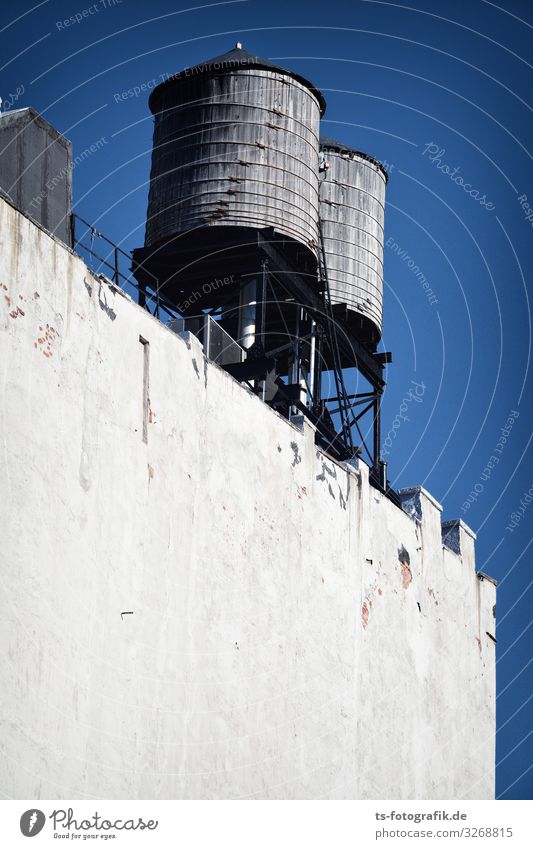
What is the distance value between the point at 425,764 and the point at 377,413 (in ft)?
20.4

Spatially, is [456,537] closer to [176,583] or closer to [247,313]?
[247,313]

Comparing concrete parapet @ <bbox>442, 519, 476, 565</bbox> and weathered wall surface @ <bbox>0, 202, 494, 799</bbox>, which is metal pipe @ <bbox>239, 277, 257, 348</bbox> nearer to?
weathered wall surface @ <bbox>0, 202, 494, 799</bbox>

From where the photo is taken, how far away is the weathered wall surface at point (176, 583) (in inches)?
642

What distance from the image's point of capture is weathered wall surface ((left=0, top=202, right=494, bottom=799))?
642 inches

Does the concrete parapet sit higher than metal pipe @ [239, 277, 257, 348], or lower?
lower

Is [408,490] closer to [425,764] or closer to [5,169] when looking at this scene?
[425,764]

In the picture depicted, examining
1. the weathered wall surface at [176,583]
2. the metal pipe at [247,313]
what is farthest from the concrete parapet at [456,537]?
the metal pipe at [247,313]

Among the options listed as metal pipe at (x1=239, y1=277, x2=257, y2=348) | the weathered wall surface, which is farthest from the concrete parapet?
metal pipe at (x1=239, y1=277, x2=257, y2=348)

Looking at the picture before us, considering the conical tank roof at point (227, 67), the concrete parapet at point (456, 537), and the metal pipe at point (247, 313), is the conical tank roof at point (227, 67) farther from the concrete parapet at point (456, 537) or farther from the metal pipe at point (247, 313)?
the concrete parapet at point (456, 537)

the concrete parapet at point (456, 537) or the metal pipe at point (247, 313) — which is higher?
the metal pipe at point (247, 313)

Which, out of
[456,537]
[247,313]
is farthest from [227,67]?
[456,537]

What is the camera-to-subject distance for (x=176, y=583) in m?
18.8

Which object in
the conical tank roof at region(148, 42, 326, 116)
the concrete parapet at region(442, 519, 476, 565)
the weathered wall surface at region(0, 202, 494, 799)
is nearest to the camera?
the weathered wall surface at region(0, 202, 494, 799)
